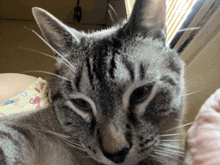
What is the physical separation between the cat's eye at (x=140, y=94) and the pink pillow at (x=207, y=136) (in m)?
0.19

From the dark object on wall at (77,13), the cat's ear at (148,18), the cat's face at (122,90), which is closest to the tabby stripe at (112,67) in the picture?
the cat's face at (122,90)

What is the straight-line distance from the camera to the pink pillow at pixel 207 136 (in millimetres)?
408

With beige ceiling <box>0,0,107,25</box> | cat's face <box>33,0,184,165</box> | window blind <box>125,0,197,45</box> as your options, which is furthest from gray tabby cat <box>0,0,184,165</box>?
beige ceiling <box>0,0,107,25</box>

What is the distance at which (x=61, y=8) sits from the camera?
2.17 meters

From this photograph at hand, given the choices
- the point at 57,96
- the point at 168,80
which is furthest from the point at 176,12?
the point at 57,96

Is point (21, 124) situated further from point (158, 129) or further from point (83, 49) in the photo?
point (158, 129)

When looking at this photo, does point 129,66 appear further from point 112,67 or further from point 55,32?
point 55,32

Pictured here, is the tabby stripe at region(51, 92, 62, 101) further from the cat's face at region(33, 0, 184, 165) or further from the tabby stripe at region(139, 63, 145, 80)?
the tabby stripe at region(139, 63, 145, 80)

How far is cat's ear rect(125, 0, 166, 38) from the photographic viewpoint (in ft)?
1.79

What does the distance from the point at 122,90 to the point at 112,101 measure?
0.15 ft

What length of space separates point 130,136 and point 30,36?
88.4 inches

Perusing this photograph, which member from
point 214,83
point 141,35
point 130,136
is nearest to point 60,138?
point 130,136

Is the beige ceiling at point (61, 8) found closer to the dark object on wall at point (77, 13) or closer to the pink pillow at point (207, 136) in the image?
the dark object on wall at point (77, 13)

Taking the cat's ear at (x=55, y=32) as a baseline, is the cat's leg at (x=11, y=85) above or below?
below
